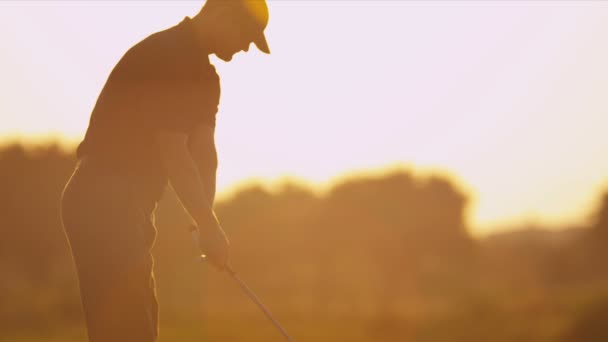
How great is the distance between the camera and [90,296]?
16.6 ft

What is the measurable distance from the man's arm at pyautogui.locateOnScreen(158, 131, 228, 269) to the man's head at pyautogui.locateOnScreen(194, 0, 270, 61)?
60 cm

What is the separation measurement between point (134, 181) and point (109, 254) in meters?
0.38

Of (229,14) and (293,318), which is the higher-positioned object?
(293,318)

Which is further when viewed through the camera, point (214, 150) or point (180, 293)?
point (180, 293)

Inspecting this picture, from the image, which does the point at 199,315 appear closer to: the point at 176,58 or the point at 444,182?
the point at 176,58

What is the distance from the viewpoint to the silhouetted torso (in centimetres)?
513

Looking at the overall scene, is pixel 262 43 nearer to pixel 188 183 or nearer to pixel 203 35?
pixel 203 35

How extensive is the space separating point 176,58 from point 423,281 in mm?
62702

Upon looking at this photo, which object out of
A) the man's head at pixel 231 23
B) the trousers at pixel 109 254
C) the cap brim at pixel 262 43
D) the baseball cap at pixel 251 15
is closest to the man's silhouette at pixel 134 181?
the trousers at pixel 109 254

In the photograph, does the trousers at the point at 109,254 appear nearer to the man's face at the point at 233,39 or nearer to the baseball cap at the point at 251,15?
the man's face at the point at 233,39

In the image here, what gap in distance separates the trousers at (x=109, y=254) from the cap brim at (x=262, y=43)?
A: 1086 millimetres

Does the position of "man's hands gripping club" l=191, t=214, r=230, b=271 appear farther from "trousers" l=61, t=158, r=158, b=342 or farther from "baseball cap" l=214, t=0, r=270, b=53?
"baseball cap" l=214, t=0, r=270, b=53

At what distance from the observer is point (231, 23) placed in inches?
214

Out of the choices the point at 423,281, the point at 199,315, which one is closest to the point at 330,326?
the point at 199,315
